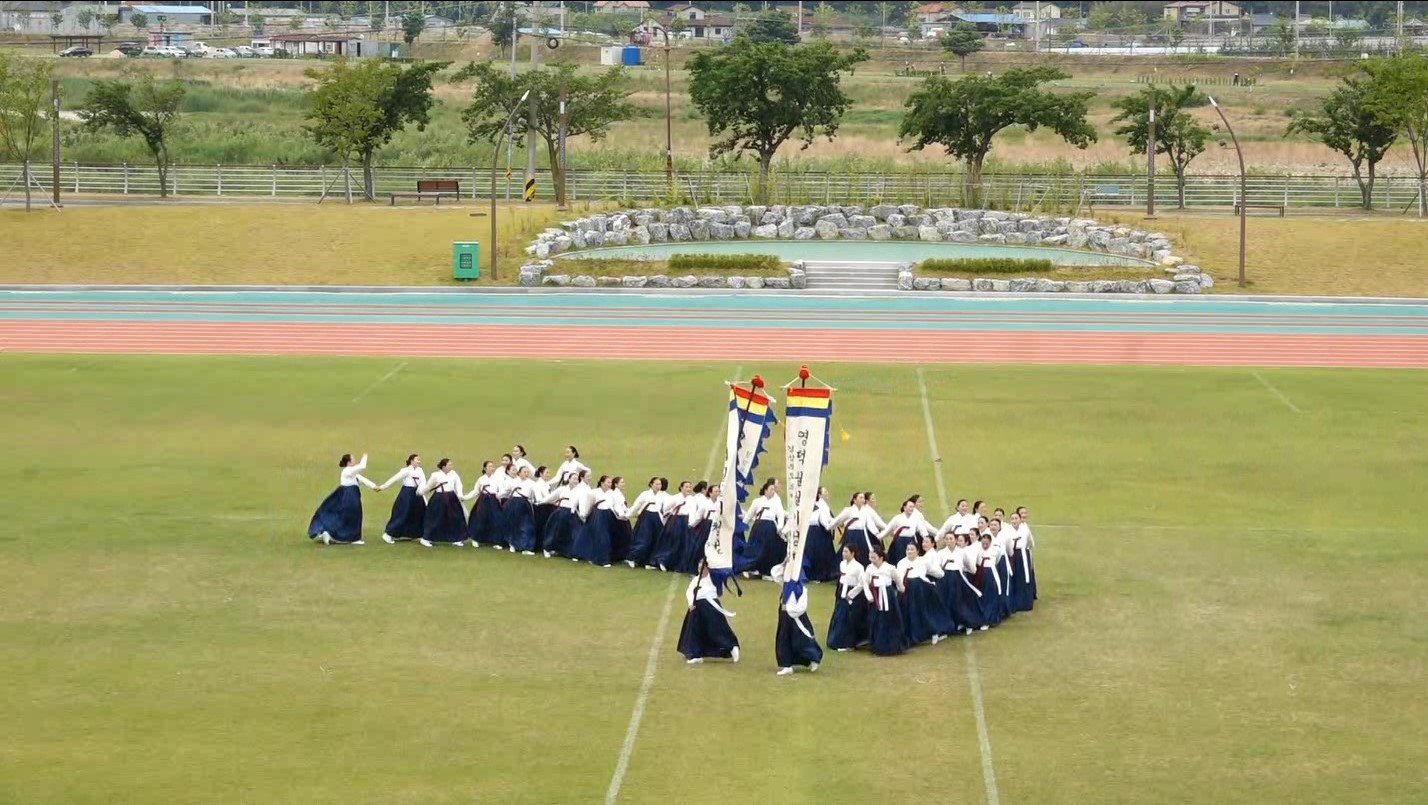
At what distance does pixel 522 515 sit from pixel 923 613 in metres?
6.01

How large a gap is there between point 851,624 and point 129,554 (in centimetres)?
936

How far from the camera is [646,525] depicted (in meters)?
22.2

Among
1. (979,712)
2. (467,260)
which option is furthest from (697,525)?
(467,260)

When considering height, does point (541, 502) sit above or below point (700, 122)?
below

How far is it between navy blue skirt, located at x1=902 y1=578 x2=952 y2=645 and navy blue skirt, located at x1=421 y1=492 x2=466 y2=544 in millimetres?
6814

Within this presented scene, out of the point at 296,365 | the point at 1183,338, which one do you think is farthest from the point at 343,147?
the point at 1183,338

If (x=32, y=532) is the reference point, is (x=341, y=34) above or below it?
above

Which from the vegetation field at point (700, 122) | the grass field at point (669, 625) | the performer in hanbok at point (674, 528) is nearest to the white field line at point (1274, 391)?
the grass field at point (669, 625)

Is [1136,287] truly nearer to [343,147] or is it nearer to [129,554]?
[343,147]

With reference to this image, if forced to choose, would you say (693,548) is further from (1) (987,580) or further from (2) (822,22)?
(2) (822,22)

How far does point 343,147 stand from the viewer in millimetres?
63000

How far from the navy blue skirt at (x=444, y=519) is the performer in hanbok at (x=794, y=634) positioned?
6.54m

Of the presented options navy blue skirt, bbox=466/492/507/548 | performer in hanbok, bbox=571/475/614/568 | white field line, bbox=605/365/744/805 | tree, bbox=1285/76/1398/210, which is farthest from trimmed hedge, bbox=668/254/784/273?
white field line, bbox=605/365/744/805

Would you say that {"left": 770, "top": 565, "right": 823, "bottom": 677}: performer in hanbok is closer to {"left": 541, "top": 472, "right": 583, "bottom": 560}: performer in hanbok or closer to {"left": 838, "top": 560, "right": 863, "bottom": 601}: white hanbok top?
{"left": 838, "top": 560, "right": 863, "bottom": 601}: white hanbok top
